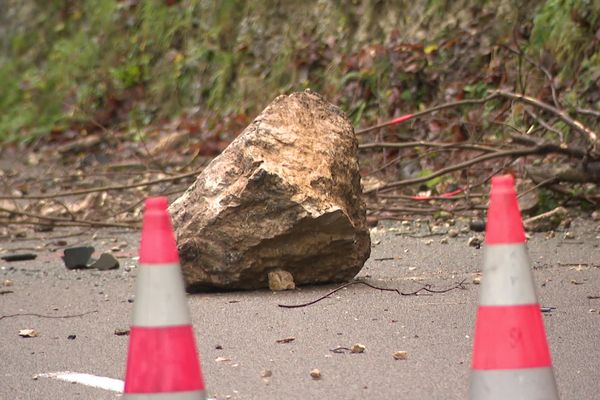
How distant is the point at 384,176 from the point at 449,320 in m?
5.31

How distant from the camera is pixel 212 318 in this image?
6.11 m

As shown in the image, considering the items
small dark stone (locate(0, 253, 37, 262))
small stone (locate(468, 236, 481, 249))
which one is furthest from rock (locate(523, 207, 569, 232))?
small dark stone (locate(0, 253, 37, 262))

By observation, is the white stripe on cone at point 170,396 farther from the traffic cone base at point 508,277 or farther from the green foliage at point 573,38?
the green foliage at point 573,38

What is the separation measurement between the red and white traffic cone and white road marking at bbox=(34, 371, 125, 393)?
1107 millimetres

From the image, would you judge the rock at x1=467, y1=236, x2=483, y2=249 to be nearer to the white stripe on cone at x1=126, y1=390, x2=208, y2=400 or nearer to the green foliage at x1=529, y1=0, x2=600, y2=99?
the green foliage at x1=529, y1=0, x2=600, y2=99

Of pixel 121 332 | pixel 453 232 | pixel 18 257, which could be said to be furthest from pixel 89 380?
pixel 453 232

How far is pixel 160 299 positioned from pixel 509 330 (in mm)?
1045

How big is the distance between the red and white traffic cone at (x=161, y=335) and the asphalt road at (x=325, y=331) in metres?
0.97

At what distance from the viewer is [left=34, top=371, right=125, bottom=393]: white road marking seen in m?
4.75

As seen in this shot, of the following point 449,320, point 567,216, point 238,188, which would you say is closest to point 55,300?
point 238,188

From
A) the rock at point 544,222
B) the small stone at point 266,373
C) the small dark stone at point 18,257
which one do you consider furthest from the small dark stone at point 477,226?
the small stone at point 266,373

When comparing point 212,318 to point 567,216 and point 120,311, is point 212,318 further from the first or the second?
point 567,216

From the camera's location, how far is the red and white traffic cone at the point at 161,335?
141 inches

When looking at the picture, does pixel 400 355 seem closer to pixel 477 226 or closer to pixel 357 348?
pixel 357 348
